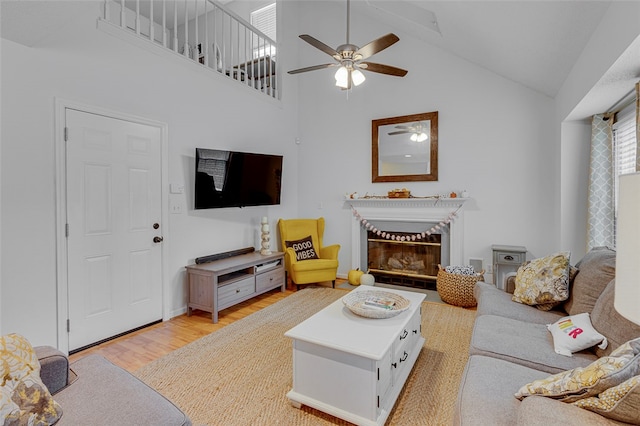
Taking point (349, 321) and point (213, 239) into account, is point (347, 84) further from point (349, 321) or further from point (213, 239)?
point (213, 239)

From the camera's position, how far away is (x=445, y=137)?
423 cm

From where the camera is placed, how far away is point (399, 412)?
1875mm

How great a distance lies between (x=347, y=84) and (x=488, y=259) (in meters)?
2.85

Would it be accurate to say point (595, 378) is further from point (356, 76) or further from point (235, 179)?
point (235, 179)

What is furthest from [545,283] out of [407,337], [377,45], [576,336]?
[377,45]

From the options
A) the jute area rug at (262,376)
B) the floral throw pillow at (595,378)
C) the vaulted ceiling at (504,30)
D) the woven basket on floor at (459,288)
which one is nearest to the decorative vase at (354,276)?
the woven basket on floor at (459,288)

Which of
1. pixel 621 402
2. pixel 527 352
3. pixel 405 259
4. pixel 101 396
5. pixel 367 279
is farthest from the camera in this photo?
pixel 405 259

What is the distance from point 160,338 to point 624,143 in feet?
14.9

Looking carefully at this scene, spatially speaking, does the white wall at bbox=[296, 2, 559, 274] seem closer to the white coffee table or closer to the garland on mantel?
the garland on mantel

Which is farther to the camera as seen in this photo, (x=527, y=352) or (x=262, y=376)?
(x=262, y=376)

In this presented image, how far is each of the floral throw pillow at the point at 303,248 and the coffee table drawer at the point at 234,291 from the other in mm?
854

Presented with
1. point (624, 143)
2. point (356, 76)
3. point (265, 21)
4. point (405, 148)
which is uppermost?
point (265, 21)

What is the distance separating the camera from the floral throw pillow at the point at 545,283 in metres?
2.26

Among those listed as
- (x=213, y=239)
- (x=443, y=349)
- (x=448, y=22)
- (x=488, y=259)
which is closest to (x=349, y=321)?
(x=443, y=349)
